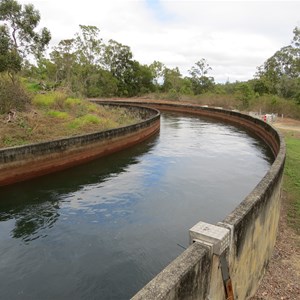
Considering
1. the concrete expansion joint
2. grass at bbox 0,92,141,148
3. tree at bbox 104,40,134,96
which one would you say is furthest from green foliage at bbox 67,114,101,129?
tree at bbox 104,40,134,96

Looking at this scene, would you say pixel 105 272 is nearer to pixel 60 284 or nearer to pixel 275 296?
pixel 60 284

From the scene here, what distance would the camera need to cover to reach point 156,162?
1694cm

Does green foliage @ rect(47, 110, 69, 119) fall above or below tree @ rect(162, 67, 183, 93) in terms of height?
below

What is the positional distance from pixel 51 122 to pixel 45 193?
728 centimetres

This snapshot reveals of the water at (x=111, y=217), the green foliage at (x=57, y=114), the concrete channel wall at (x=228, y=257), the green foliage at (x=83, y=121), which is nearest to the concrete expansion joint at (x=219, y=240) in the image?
the concrete channel wall at (x=228, y=257)

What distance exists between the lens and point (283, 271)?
646 cm

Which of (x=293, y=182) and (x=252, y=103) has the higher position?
(x=252, y=103)

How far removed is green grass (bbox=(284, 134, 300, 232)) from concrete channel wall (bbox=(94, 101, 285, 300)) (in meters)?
1.71

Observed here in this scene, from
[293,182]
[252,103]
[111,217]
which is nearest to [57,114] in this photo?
[111,217]

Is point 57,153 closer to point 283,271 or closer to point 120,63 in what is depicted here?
point 283,271

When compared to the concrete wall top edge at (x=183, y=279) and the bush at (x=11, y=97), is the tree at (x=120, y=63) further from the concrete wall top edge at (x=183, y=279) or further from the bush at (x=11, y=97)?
the concrete wall top edge at (x=183, y=279)

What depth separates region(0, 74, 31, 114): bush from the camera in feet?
57.8

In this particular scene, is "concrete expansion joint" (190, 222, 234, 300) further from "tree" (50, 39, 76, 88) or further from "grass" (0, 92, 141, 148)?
"tree" (50, 39, 76, 88)

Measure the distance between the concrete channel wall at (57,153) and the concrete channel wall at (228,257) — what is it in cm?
1000
